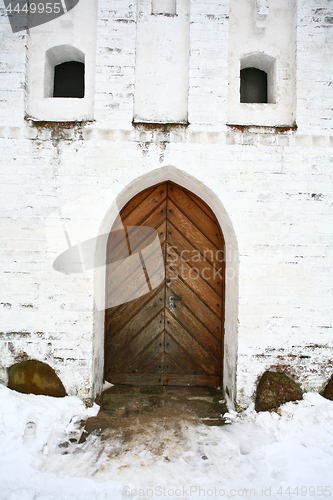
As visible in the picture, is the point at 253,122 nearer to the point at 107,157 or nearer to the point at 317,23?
the point at 317,23

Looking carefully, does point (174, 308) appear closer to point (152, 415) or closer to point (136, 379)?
point (136, 379)

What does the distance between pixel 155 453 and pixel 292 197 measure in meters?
2.93

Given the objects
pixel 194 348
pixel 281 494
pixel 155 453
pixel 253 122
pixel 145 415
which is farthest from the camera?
pixel 194 348

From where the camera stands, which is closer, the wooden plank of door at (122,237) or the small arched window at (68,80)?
Answer: the small arched window at (68,80)

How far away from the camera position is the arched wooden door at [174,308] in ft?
12.4

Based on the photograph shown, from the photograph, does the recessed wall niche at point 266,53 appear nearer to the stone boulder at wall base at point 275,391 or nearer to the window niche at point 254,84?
the window niche at point 254,84

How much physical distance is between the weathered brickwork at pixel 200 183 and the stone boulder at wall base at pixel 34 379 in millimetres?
78

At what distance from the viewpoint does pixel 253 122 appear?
337 centimetres

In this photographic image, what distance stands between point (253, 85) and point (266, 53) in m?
0.37

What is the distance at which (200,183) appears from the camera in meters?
3.28

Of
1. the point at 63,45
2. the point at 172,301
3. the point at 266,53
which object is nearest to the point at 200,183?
the point at 172,301

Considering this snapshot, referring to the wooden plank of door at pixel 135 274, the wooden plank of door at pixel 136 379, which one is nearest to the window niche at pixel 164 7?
the wooden plank of door at pixel 135 274

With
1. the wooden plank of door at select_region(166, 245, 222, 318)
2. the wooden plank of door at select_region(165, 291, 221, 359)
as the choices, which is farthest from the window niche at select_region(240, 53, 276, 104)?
the wooden plank of door at select_region(165, 291, 221, 359)

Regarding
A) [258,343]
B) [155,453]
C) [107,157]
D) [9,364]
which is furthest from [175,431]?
[107,157]
